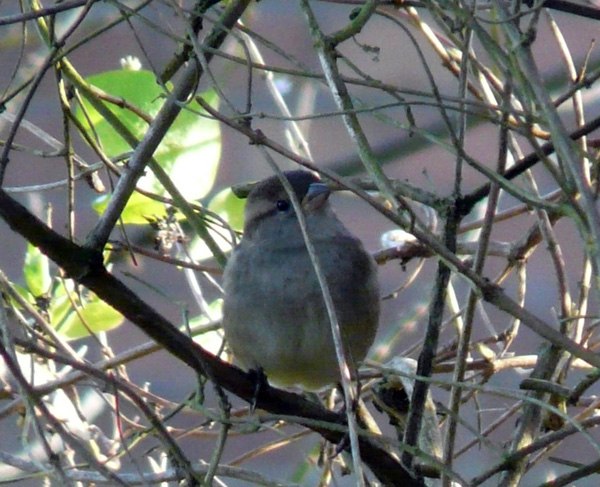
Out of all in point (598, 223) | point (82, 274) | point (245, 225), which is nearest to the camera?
point (598, 223)

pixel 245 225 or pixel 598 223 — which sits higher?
pixel 245 225

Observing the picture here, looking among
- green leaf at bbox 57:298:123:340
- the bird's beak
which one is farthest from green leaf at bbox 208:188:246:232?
green leaf at bbox 57:298:123:340

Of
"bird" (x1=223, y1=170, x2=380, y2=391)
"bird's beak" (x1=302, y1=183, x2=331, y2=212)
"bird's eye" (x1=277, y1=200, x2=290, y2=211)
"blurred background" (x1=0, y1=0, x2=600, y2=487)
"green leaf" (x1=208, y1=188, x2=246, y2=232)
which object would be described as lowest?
"bird" (x1=223, y1=170, x2=380, y2=391)

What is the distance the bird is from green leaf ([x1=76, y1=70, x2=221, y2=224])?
341mm

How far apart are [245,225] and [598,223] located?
192 cm

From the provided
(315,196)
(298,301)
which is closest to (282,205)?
(315,196)

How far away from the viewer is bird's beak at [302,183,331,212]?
9.71 ft

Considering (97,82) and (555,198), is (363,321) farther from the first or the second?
(97,82)

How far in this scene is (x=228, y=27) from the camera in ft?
6.18

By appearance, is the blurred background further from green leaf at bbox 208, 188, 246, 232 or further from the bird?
green leaf at bbox 208, 188, 246, 232

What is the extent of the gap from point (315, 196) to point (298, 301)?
0.31 m

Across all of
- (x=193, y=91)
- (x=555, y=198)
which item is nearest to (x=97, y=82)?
(x=193, y=91)

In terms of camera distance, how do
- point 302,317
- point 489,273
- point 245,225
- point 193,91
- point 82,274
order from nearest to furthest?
1. point 82,274
2. point 193,91
3. point 302,317
4. point 245,225
5. point 489,273

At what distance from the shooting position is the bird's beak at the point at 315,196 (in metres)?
2.96
